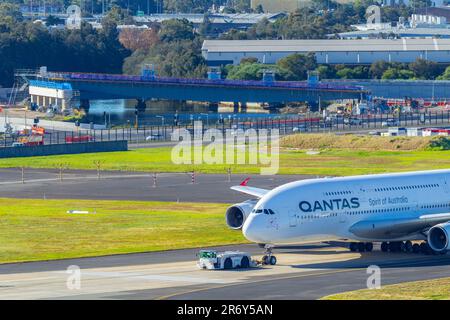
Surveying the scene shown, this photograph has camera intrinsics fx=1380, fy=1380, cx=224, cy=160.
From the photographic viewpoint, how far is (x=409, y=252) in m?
92.0

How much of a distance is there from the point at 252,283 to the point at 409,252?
686 inches

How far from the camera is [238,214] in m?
95.2

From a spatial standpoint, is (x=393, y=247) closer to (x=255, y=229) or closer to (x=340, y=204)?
(x=340, y=204)

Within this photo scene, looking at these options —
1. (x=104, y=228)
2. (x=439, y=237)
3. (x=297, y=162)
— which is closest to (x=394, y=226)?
(x=439, y=237)

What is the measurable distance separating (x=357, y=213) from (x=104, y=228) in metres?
23.7

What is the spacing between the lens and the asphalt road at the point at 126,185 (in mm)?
131200

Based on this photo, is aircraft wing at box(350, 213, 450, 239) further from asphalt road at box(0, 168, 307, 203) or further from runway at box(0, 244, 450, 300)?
asphalt road at box(0, 168, 307, 203)

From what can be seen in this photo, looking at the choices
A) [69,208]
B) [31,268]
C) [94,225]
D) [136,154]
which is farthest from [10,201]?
[136,154]

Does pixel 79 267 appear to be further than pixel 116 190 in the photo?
No

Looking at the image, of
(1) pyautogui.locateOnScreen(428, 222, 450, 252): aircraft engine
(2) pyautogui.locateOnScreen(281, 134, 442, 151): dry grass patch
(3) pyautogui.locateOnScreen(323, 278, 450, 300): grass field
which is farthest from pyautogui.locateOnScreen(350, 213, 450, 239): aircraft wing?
(2) pyautogui.locateOnScreen(281, 134, 442, 151): dry grass patch

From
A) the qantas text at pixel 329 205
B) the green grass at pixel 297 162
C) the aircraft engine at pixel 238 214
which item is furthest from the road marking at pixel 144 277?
the green grass at pixel 297 162

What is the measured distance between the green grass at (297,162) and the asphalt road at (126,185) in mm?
5795

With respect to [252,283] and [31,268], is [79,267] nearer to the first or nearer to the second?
[31,268]

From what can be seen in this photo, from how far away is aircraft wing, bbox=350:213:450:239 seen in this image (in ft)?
293
